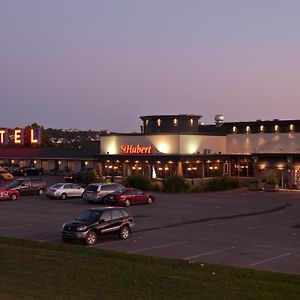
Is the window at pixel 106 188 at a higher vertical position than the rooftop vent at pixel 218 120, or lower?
lower

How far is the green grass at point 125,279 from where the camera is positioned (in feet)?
48.8

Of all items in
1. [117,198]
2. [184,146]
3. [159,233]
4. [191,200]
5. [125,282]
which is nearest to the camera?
[125,282]

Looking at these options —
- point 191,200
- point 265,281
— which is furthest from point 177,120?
point 265,281

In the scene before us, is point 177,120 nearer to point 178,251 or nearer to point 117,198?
point 117,198

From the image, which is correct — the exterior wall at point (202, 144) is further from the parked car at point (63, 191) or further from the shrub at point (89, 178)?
the parked car at point (63, 191)

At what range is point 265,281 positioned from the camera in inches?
648

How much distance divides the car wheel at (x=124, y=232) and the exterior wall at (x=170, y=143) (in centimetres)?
4091

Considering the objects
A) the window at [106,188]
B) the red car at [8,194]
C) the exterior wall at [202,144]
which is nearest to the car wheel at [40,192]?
the red car at [8,194]

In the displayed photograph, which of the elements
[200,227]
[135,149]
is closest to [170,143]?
[135,149]

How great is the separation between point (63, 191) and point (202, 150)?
2537 cm

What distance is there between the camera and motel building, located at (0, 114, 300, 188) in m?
65.5

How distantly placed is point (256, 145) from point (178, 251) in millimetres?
49744

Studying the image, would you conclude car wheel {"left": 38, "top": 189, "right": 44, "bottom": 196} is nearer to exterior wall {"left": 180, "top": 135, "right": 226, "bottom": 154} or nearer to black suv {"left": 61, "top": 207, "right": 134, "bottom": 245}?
exterior wall {"left": 180, "top": 135, "right": 226, "bottom": 154}

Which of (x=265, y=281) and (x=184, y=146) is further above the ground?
(x=184, y=146)
